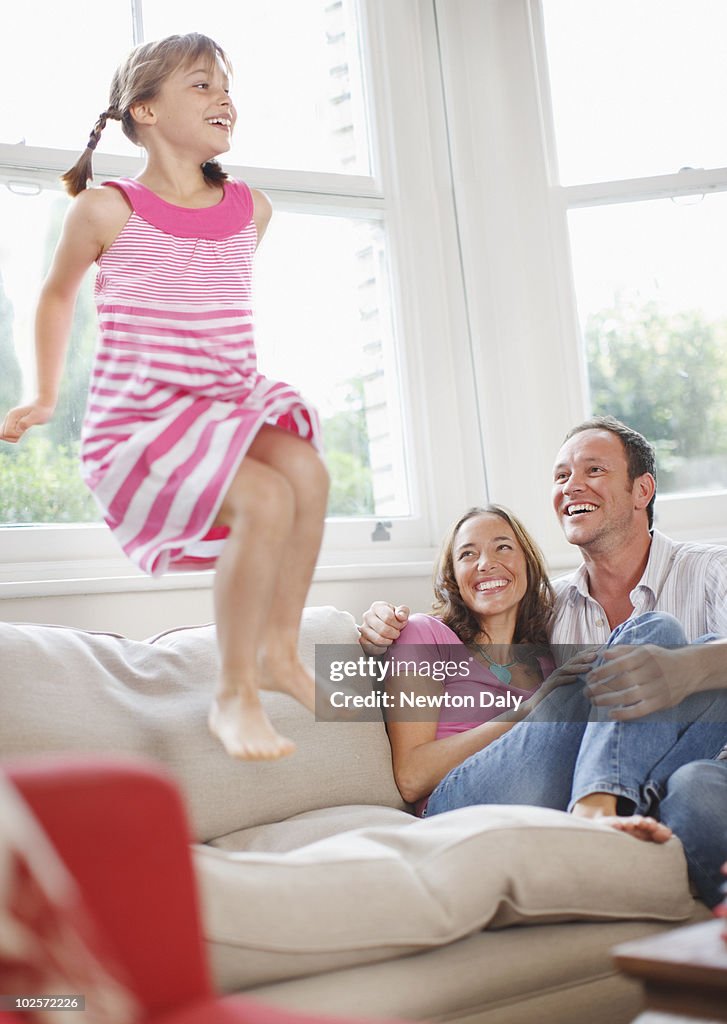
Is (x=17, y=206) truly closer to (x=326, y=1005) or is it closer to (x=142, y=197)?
(x=142, y=197)

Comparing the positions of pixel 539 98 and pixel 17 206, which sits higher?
pixel 539 98

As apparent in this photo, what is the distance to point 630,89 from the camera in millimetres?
3131

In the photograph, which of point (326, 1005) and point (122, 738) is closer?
point (326, 1005)

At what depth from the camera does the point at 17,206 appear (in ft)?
8.15

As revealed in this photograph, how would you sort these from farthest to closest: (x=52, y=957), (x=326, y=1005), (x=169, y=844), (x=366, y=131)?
(x=366, y=131) → (x=326, y=1005) → (x=169, y=844) → (x=52, y=957)

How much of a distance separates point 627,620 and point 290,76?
1785 millimetres

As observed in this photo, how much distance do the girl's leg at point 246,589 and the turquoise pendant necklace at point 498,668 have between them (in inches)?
37.1

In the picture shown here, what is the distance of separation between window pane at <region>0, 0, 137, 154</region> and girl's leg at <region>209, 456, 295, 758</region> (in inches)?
61.9

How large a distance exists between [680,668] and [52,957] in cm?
135

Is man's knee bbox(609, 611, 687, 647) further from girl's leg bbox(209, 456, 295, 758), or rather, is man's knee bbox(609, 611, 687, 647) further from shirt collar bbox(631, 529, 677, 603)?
girl's leg bbox(209, 456, 295, 758)

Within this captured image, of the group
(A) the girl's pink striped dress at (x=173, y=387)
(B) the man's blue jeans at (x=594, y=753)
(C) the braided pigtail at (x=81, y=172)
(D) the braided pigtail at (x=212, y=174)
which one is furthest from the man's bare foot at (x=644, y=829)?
(C) the braided pigtail at (x=81, y=172)

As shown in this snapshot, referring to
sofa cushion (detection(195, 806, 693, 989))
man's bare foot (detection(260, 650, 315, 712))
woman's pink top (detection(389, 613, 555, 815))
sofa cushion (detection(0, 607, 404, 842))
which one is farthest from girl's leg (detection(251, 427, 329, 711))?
woman's pink top (detection(389, 613, 555, 815))

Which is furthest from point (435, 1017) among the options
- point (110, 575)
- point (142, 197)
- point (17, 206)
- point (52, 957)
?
point (17, 206)

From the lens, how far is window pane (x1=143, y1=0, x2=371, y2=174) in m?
2.84
